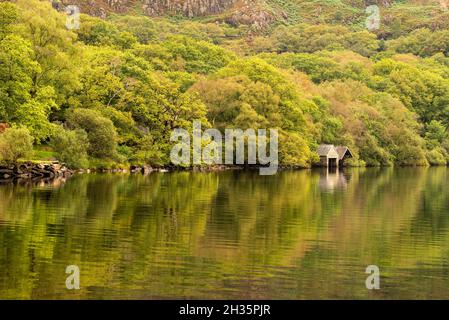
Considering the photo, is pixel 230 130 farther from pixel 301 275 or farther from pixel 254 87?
pixel 301 275

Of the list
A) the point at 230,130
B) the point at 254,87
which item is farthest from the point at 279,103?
the point at 230,130

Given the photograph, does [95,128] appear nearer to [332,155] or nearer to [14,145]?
[14,145]

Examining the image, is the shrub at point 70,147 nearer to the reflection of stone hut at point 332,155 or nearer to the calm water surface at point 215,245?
the calm water surface at point 215,245

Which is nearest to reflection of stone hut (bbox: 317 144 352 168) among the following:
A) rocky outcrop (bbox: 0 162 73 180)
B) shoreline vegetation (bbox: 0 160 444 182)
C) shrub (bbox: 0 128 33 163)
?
shoreline vegetation (bbox: 0 160 444 182)

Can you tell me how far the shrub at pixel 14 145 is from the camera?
4941 cm

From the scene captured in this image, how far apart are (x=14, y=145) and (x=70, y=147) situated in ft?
28.8

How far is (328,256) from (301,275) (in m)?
3.04

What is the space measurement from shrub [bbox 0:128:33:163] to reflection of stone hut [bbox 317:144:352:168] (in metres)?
47.3

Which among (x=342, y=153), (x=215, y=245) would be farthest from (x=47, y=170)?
(x=342, y=153)

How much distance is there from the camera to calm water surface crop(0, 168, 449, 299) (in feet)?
54.8

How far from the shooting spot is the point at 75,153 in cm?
5912

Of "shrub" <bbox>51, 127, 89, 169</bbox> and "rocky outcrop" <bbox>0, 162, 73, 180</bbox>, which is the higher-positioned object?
"shrub" <bbox>51, 127, 89, 169</bbox>

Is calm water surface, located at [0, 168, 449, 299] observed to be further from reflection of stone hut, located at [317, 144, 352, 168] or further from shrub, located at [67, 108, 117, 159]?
reflection of stone hut, located at [317, 144, 352, 168]
